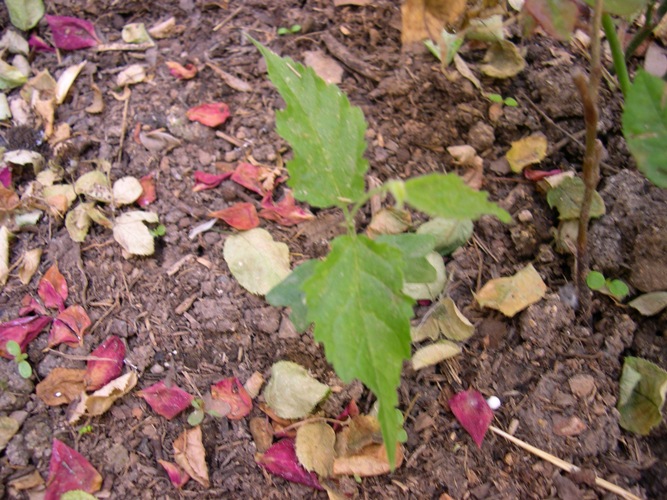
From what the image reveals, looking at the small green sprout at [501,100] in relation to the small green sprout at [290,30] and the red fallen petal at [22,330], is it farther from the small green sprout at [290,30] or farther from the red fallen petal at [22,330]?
the red fallen petal at [22,330]

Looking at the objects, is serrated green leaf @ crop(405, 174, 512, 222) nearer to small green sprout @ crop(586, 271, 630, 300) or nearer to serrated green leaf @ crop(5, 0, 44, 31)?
small green sprout @ crop(586, 271, 630, 300)

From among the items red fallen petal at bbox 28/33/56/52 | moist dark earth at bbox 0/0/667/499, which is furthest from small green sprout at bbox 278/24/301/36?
red fallen petal at bbox 28/33/56/52

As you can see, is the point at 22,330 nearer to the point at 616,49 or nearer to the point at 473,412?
the point at 473,412

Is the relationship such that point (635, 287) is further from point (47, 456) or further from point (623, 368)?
point (47, 456)

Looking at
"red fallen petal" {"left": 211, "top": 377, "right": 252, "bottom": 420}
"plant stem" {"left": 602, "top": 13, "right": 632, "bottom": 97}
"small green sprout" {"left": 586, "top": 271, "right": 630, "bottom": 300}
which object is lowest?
"red fallen petal" {"left": 211, "top": 377, "right": 252, "bottom": 420}

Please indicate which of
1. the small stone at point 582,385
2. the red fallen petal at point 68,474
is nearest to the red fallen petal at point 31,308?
the red fallen petal at point 68,474

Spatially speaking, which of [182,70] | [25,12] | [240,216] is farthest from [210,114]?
[25,12]
